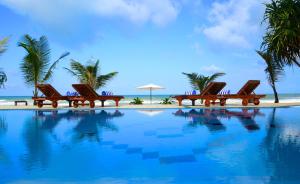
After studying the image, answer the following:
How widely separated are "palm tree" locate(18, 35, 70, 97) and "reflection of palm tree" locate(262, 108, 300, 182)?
17942 millimetres

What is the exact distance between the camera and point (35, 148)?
6.80m

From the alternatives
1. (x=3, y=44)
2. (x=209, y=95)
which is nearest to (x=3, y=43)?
(x=3, y=44)

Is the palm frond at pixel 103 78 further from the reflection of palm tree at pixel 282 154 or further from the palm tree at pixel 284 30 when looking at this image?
the reflection of palm tree at pixel 282 154

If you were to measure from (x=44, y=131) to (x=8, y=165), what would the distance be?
4.56 meters

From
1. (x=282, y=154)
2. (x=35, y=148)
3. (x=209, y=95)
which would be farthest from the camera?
(x=209, y=95)

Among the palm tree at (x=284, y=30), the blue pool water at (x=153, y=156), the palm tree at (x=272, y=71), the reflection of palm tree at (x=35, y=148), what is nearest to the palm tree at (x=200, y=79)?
the palm tree at (x=272, y=71)

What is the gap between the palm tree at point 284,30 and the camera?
14188 millimetres

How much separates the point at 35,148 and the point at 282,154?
4989mm

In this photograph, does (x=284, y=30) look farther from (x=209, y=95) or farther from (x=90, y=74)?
(x=90, y=74)

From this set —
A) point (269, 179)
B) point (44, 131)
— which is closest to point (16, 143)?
point (44, 131)

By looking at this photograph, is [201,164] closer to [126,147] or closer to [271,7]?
[126,147]

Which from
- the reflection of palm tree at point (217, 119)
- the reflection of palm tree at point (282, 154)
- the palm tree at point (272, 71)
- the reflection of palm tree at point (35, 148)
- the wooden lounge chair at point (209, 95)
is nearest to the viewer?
the reflection of palm tree at point (282, 154)

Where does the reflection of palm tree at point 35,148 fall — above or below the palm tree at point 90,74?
below

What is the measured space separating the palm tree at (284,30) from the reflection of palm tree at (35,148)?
1079 centimetres
